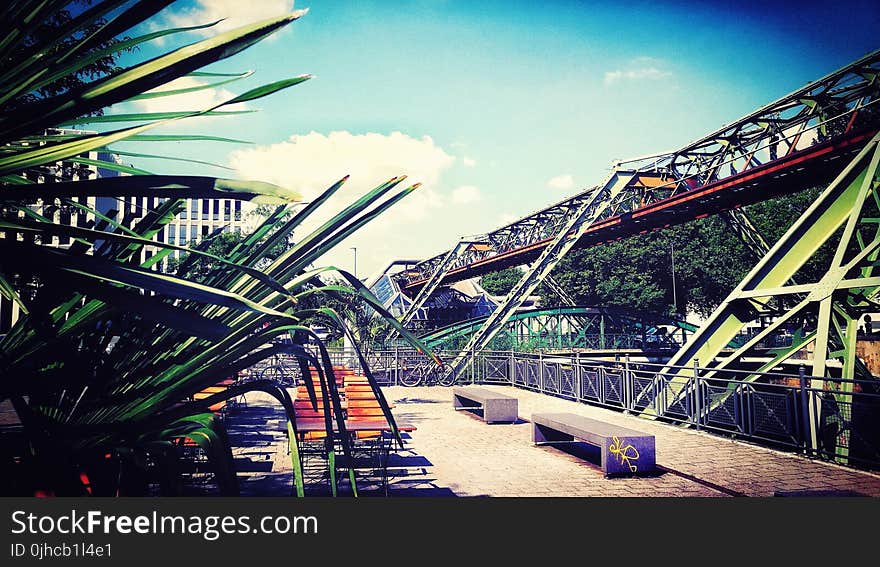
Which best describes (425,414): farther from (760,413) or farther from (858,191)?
(858,191)

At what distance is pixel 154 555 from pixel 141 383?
9.58 feet

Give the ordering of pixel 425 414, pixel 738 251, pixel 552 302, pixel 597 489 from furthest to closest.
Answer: pixel 552 302 < pixel 738 251 < pixel 425 414 < pixel 597 489

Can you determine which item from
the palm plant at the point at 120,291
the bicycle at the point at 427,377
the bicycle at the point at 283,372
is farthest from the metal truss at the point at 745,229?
the palm plant at the point at 120,291

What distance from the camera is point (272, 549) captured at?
14.0ft

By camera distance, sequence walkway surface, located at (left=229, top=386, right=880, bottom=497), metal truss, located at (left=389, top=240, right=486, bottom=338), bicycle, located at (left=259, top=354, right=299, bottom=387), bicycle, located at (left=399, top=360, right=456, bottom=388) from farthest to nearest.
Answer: metal truss, located at (left=389, top=240, right=486, bottom=338)
bicycle, located at (left=399, top=360, right=456, bottom=388)
bicycle, located at (left=259, top=354, right=299, bottom=387)
walkway surface, located at (left=229, top=386, right=880, bottom=497)

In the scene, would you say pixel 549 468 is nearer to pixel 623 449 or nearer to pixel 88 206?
pixel 623 449

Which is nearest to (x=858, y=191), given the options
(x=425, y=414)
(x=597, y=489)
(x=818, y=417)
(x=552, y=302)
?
(x=818, y=417)

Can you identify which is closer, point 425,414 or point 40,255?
point 40,255

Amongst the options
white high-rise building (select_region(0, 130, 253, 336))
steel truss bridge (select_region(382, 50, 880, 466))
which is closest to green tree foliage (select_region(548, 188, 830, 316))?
steel truss bridge (select_region(382, 50, 880, 466))

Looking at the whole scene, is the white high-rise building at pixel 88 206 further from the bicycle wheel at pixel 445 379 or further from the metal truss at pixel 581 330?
the metal truss at pixel 581 330

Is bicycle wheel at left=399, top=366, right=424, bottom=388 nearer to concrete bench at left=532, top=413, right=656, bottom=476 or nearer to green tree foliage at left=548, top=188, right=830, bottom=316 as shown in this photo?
concrete bench at left=532, top=413, right=656, bottom=476

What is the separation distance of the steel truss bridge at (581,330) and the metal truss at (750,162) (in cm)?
545

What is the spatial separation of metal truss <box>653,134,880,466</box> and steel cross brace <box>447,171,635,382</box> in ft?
27.0

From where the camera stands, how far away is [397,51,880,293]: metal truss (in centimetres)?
1170
